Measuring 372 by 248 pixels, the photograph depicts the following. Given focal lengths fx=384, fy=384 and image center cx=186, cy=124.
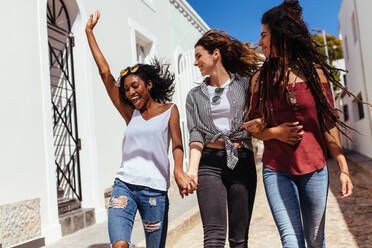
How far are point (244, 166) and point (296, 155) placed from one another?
0.43 metres

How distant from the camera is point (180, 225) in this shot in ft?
18.8

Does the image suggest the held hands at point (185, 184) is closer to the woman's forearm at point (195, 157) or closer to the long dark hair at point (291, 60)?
the woman's forearm at point (195, 157)

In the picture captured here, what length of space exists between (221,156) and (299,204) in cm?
60

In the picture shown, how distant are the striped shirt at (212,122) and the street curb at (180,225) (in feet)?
7.78

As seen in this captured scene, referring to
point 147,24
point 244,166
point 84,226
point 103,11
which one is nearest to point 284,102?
point 244,166

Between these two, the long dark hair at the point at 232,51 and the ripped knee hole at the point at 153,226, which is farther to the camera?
the long dark hair at the point at 232,51

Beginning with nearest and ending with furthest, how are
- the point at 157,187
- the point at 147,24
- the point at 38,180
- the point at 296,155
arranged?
the point at 296,155, the point at 157,187, the point at 38,180, the point at 147,24

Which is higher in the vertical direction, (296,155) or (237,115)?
(237,115)

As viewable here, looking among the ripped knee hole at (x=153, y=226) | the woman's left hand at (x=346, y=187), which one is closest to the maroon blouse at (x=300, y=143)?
the woman's left hand at (x=346, y=187)

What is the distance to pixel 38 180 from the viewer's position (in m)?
5.22

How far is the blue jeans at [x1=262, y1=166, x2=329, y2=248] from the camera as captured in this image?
2273 mm

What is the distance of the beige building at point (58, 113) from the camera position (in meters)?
4.83

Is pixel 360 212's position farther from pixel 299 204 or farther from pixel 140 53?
pixel 140 53

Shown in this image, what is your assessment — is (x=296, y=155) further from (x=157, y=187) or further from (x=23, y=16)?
(x=23, y=16)
